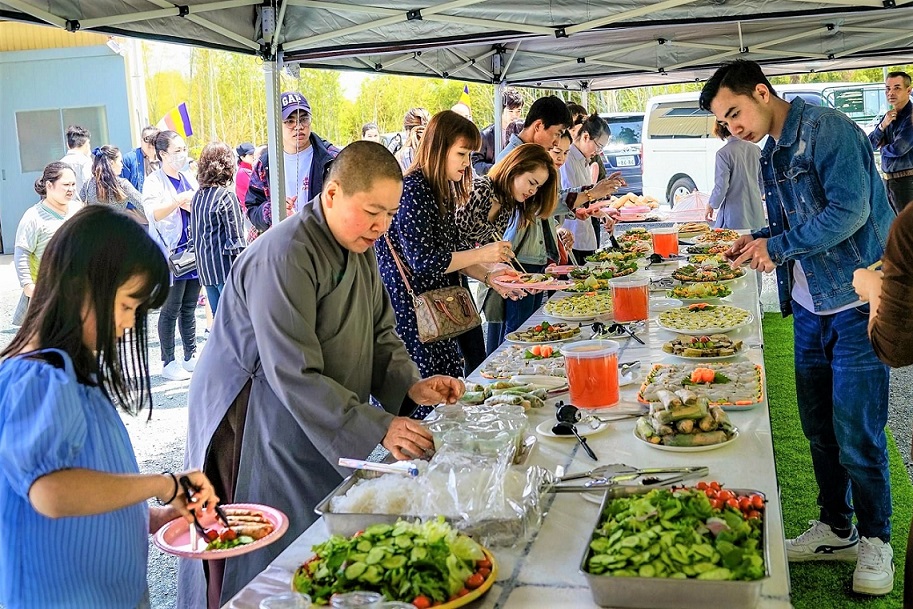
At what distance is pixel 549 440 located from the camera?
7.13ft

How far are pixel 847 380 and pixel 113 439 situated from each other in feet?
7.14

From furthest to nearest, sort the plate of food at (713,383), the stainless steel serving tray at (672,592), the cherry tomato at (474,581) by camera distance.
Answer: the plate of food at (713,383) → the cherry tomato at (474,581) → the stainless steel serving tray at (672,592)

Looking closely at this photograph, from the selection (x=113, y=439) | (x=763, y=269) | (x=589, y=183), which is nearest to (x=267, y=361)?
(x=113, y=439)

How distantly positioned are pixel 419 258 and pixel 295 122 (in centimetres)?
257

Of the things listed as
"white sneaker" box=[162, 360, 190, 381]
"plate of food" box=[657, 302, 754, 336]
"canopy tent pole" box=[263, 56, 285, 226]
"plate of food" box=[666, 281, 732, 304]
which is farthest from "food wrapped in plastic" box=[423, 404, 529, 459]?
"white sneaker" box=[162, 360, 190, 381]

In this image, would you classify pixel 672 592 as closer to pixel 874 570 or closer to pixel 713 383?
pixel 713 383

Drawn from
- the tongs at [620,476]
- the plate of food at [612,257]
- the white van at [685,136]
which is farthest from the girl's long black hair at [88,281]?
the white van at [685,136]

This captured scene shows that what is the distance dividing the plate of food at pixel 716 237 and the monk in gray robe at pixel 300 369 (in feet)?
12.4

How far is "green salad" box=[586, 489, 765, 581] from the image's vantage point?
4.21ft

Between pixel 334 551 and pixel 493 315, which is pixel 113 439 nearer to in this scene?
pixel 334 551

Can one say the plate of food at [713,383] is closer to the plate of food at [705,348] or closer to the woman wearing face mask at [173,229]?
the plate of food at [705,348]

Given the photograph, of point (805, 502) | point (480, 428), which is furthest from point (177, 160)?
point (480, 428)

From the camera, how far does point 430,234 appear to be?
3400 millimetres

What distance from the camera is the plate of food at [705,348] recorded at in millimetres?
2773
